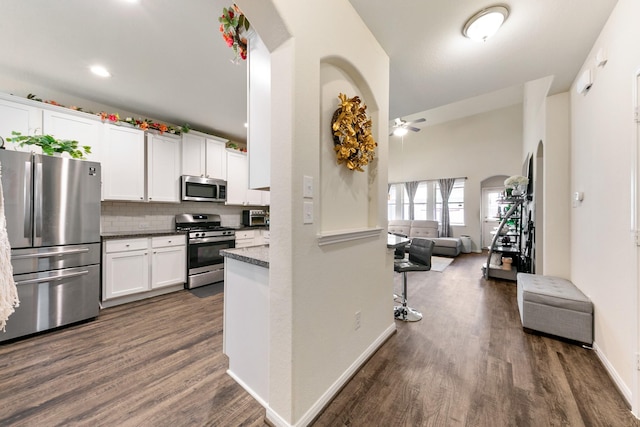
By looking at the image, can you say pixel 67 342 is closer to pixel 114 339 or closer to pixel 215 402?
pixel 114 339

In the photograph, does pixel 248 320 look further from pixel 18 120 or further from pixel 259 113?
pixel 18 120

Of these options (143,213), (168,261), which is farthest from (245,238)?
(143,213)

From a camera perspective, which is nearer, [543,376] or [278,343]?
[278,343]

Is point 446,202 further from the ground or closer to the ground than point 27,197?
further from the ground

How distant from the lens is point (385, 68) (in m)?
2.19

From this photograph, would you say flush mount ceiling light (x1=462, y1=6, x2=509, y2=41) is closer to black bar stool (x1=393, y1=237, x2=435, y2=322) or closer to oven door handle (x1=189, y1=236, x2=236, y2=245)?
black bar stool (x1=393, y1=237, x2=435, y2=322)

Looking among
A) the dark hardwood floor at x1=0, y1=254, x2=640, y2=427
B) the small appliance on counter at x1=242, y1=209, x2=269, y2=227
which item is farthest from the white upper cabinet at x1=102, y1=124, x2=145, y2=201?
the small appliance on counter at x1=242, y1=209, x2=269, y2=227

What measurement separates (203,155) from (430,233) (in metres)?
6.55

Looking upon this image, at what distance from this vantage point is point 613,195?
1759mm

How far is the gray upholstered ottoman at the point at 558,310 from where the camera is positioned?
2.13 m

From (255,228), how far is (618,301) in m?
4.51

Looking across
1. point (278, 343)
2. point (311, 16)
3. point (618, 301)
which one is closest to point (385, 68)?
point (311, 16)

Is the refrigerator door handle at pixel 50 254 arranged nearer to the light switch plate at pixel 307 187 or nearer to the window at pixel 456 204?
the light switch plate at pixel 307 187

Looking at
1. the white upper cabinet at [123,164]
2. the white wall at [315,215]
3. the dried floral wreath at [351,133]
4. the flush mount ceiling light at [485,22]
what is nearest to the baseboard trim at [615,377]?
the white wall at [315,215]
